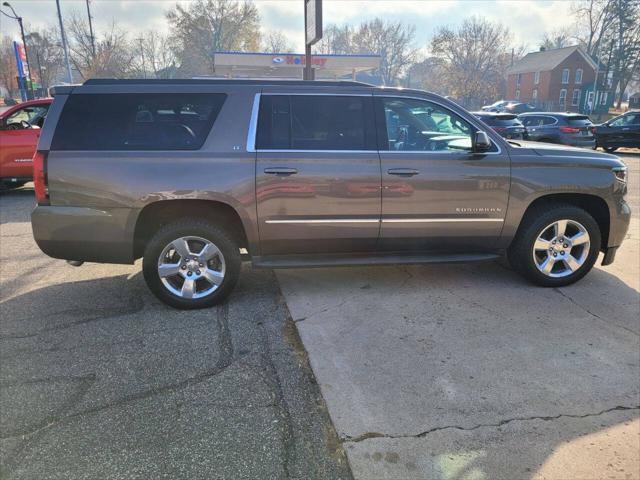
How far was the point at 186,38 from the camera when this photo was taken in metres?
62.8

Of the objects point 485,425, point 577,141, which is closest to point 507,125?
point 577,141

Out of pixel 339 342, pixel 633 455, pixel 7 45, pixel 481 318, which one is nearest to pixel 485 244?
pixel 481 318

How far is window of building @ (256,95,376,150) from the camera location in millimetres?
4125

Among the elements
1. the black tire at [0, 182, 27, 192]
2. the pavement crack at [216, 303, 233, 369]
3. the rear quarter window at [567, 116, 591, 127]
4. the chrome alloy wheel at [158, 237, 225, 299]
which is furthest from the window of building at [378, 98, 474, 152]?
the rear quarter window at [567, 116, 591, 127]

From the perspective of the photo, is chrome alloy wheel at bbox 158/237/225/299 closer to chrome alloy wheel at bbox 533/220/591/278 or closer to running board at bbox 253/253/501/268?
running board at bbox 253/253/501/268

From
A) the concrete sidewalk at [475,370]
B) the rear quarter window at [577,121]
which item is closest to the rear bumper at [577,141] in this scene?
the rear quarter window at [577,121]

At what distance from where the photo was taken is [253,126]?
4.08 metres

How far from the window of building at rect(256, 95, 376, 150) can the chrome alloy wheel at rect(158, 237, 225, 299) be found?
1.02 meters

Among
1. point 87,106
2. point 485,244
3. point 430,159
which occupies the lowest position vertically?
point 485,244

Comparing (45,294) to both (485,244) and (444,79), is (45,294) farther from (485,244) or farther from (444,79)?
(444,79)

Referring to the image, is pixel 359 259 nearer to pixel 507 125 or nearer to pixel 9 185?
pixel 9 185

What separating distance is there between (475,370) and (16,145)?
932 centimetres

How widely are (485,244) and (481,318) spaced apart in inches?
32.3

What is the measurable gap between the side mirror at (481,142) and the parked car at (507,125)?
12667mm
